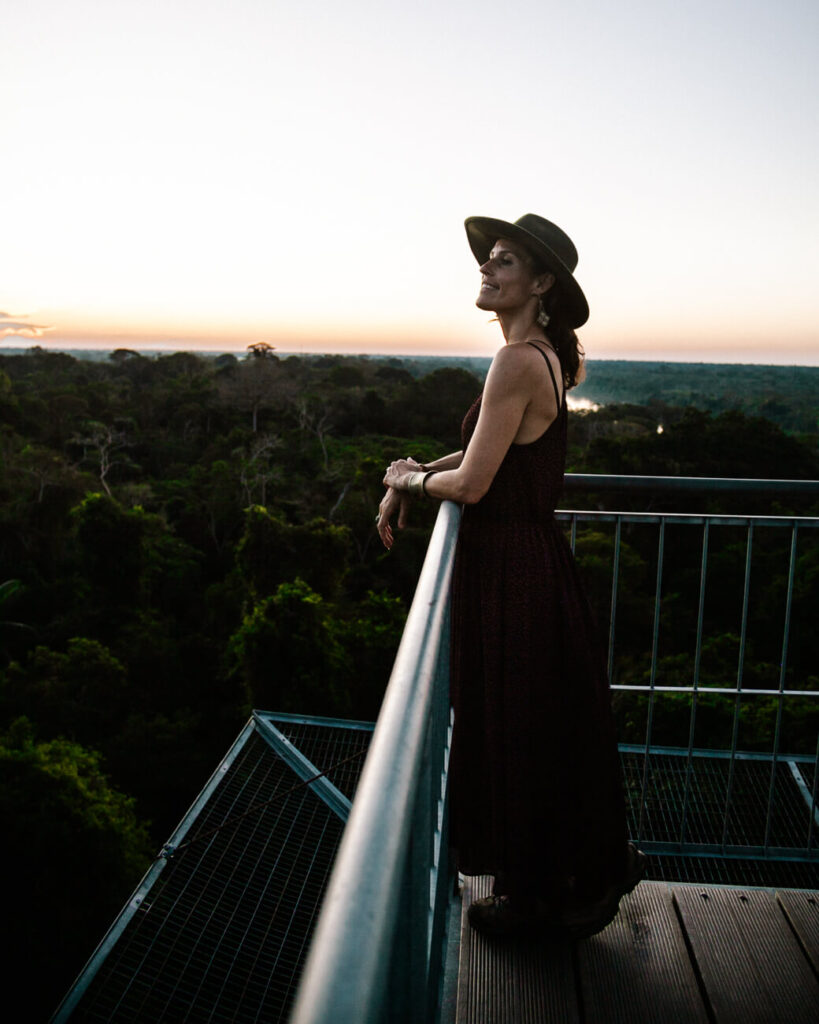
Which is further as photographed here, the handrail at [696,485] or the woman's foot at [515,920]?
the handrail at [696,485]

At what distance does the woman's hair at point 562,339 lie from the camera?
166 cm

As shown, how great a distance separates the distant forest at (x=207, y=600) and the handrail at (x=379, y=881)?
554 inches

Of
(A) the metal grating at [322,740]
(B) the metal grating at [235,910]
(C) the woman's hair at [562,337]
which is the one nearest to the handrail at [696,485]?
(C) the woman's hair at [562,337]

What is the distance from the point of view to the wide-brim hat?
1.58 metres

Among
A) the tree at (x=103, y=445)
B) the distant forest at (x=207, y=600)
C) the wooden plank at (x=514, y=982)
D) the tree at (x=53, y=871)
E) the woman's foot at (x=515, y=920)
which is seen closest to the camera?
the wooden plank at (x=514, y=982)

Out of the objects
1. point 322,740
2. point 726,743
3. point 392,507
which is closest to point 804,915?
point 392,507

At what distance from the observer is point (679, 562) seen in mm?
22797

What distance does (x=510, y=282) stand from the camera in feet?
5.34

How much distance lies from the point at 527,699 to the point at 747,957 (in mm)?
768

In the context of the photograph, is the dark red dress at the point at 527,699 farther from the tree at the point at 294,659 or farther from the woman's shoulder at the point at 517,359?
A: the tree at the point at 294,659

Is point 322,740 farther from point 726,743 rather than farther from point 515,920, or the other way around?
point 515,920

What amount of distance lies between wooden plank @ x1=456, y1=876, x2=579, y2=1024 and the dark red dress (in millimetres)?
124

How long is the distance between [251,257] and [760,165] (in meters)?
30.8

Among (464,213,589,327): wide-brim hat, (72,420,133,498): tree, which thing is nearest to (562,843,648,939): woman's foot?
(464,213,589,327): wide-brim hat
